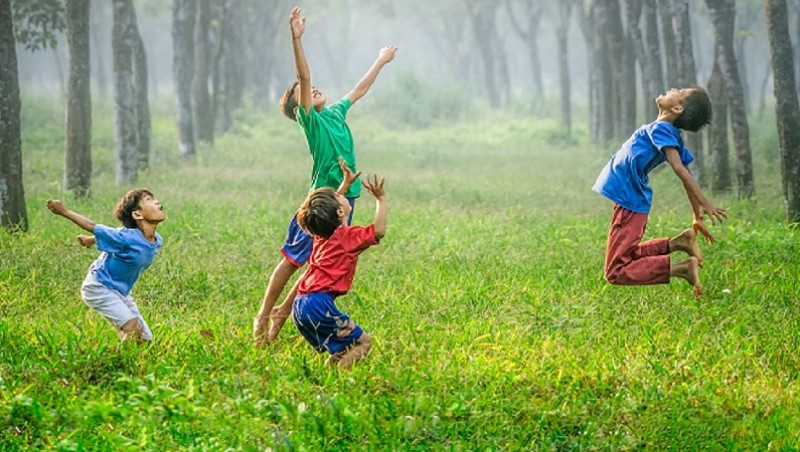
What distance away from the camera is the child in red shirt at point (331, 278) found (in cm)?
588

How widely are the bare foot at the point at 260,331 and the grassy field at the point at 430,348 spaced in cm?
8

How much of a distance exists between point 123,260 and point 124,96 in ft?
32.2

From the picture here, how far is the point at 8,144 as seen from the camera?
9945 mm

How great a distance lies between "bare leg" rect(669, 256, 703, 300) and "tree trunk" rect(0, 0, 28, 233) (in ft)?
20.8

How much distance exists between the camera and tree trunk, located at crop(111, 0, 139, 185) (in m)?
15.5

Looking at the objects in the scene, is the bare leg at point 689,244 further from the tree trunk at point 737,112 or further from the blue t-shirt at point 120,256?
the tree trunk at point 737,112

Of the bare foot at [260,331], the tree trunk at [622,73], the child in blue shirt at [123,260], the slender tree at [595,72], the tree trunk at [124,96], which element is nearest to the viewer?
the child in blue shirt at [123,260]

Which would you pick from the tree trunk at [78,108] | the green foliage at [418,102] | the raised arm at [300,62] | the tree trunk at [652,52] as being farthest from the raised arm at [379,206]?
the green foliage at [418,102]

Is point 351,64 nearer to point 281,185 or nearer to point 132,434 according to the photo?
point 281,185

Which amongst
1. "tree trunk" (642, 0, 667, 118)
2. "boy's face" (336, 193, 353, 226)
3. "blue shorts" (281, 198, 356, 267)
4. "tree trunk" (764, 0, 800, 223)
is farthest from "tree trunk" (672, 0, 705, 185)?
"boy's face" (336, 193, 353, 226)

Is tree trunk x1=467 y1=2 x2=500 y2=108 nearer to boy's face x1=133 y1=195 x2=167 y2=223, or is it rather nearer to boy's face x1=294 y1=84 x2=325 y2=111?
boy's face x1=294 y1=84 x2=325 y2=111

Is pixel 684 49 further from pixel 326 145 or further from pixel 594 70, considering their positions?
pixel 594 70

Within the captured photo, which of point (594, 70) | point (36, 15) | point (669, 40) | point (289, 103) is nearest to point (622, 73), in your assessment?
point (669, 40)

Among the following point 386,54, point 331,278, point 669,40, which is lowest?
point 331,278
